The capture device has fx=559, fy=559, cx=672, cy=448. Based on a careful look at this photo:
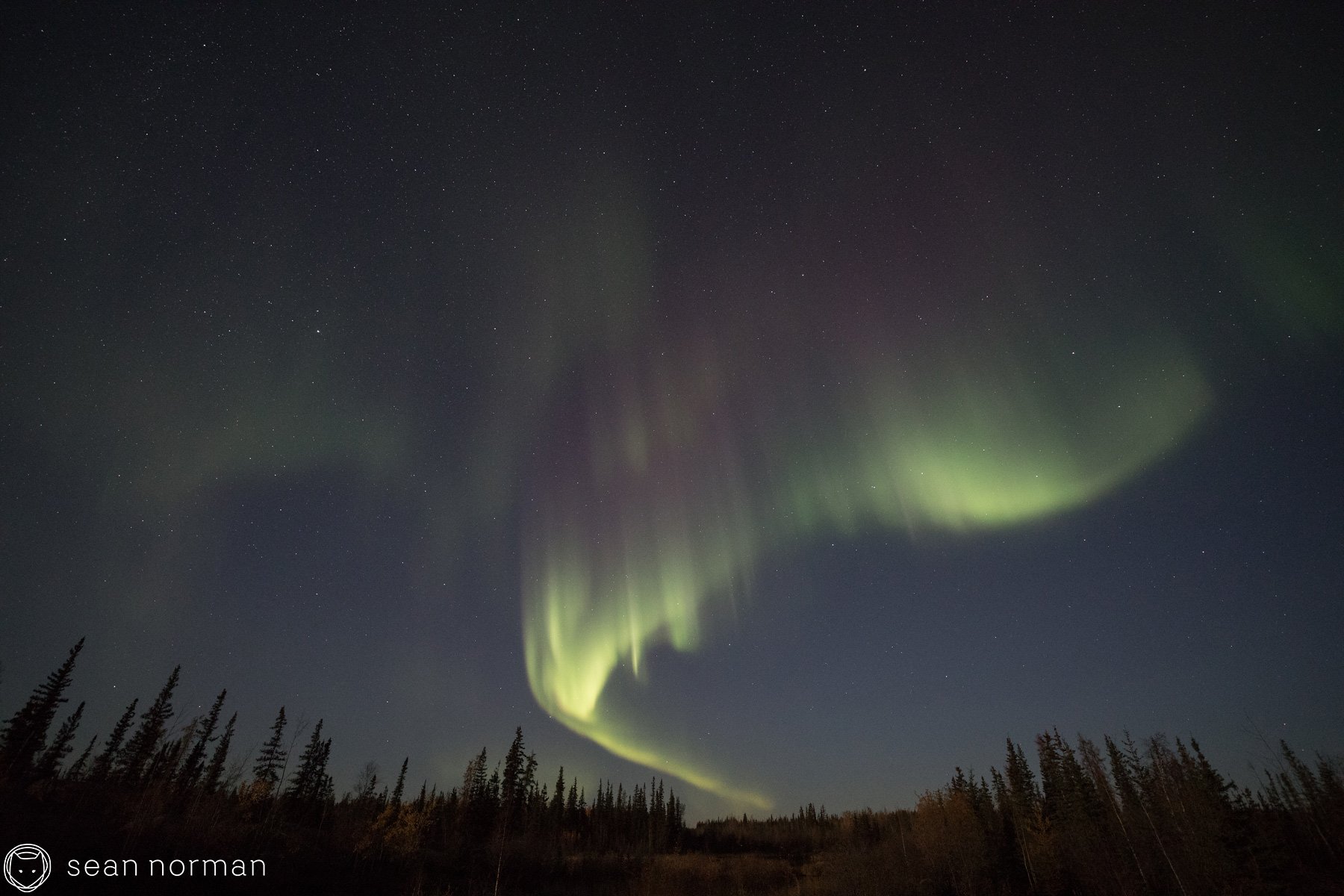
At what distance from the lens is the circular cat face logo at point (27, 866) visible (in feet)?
76.6

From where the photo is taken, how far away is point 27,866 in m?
25.1

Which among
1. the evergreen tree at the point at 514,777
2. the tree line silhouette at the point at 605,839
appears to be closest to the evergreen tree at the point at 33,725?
the tree line silhouette at the point at 605,839

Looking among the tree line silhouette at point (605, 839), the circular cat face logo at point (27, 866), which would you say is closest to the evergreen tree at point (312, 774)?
the tree line silhouette at point (605, 839)

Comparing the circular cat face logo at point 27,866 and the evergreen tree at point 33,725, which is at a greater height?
the evergreen tree at point 33,725

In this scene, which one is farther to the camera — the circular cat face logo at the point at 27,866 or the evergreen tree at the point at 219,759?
the evergreen tree at the point at 219,759

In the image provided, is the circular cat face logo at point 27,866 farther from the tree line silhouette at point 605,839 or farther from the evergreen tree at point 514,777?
the evergreen tree at point 514,777

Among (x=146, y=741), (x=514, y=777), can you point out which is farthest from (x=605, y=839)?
(x=146, y=741)

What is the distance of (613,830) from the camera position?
120938mm

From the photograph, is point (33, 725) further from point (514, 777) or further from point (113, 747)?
point (514, 777)

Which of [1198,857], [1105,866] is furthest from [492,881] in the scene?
[1198,857]

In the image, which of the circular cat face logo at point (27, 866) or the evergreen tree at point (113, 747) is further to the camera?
the evergreen tree at point (113, 747)

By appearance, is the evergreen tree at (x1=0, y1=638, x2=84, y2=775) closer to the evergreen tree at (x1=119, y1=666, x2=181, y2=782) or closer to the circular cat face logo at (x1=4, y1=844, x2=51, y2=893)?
the evergreen tree at (x1=119, y1=666, x2=181, y2=782)

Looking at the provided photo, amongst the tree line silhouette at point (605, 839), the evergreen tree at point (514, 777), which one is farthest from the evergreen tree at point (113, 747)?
the evergreen tree at point (514, 777)

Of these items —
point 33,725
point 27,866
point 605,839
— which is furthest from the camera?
point 605,839
